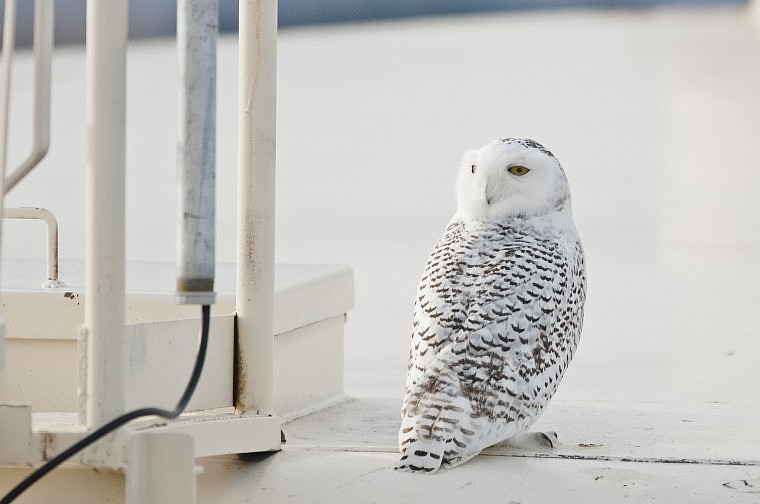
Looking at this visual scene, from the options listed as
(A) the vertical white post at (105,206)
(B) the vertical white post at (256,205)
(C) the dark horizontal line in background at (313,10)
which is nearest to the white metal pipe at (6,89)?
(A) the vertical white post at (105,206)

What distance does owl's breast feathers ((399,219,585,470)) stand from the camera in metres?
2.09

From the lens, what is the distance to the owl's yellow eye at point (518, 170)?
2.45m

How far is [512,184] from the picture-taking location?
2.43 m

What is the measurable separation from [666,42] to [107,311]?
1637cm

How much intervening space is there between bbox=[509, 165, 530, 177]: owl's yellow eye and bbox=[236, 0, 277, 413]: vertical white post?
50 cm

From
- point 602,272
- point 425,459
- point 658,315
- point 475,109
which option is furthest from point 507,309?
point 475,109

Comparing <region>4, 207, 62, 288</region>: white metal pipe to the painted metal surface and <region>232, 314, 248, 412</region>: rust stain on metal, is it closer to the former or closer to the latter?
<region>232, 314, 248, 412</region>: rust stain on metal

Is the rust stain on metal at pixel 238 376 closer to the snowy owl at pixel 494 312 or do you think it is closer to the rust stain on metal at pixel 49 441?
the snowy owl at pixel 494 312

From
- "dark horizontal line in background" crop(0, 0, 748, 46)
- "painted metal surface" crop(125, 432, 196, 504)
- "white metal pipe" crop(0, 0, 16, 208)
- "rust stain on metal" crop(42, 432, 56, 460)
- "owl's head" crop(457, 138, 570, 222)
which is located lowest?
"painted metal surface" crop(125, 432, 196, 504)

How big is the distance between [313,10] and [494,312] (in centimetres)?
1717

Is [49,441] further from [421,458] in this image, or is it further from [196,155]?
[421,458]

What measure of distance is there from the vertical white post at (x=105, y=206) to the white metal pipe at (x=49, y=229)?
24.2 inches

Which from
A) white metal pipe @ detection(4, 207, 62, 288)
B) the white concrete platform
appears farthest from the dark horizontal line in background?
white metal pipe @ detection(4, 207, 62, 288)

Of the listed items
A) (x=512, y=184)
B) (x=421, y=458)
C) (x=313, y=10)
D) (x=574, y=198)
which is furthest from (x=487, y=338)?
(x=313, y=10)
